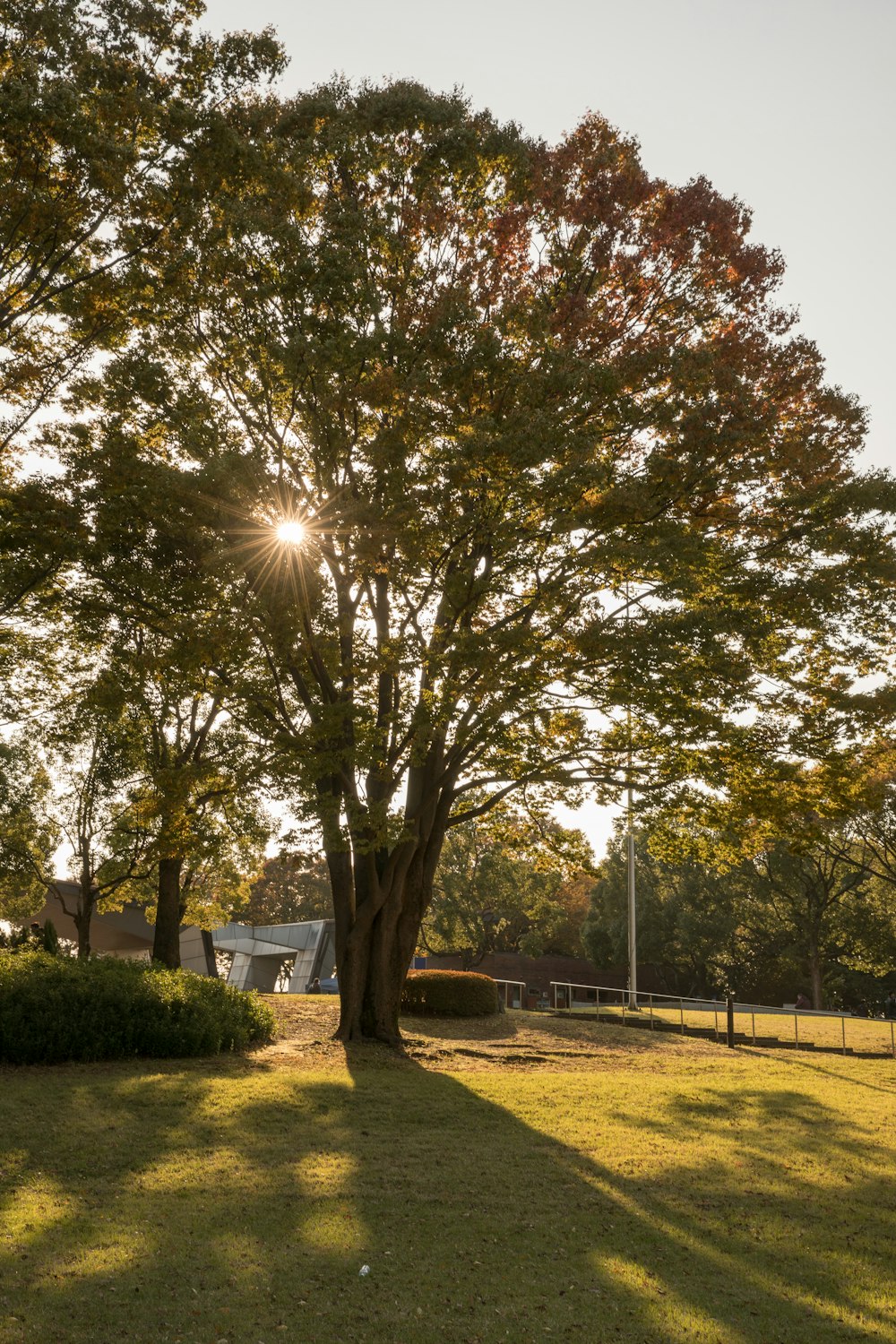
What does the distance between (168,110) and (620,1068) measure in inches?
639

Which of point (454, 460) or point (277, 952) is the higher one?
point (454, 460)

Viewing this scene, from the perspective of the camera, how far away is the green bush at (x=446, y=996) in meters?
24.9

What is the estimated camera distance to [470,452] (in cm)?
1338

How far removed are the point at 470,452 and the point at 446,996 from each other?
15884 millimetres

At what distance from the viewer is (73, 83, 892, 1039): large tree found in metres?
13.7

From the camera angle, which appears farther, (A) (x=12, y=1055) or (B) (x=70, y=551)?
(B) (x=70, y=551)

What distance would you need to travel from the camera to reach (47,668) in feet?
67.8

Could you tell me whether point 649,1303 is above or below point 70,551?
below

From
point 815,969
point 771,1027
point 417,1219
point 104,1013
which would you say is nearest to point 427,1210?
point 417,1219

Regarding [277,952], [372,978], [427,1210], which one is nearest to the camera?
[427,1210]

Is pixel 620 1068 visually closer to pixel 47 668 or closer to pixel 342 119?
pixel 47 668

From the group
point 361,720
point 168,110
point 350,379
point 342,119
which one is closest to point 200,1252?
point 361,720

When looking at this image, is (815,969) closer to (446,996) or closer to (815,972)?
(815,972)

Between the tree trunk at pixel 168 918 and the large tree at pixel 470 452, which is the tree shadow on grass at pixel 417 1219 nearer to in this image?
the large tree at pixel 470 452
